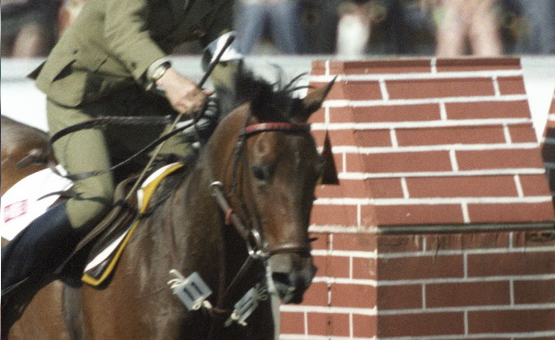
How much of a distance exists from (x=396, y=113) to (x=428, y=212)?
0.49 meters

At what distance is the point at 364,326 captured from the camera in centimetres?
537

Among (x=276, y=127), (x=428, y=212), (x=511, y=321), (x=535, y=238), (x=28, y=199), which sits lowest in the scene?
(x=511, y=321)

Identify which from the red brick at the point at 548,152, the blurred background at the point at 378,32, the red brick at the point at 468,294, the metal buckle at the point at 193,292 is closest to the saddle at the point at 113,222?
the metal buckle at the point at 193,292

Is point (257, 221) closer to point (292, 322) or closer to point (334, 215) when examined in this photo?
point (334, 215)

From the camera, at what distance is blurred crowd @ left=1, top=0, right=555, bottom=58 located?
269 inches

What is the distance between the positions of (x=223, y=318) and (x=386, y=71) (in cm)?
188

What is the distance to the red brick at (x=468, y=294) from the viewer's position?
542cm

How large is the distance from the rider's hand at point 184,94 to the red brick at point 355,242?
4.79 ft

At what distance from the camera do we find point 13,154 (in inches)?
216

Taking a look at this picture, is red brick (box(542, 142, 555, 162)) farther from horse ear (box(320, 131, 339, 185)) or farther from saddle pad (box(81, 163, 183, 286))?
saddle pad (box(81, 163, 183, 286))

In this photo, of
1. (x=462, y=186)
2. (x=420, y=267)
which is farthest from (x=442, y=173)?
(x=420, y=267)

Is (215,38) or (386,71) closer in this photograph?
(215,38)

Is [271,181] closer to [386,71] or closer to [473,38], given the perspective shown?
[386,71]

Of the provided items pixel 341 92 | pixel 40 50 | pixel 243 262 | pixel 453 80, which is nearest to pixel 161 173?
pixel 243 262
